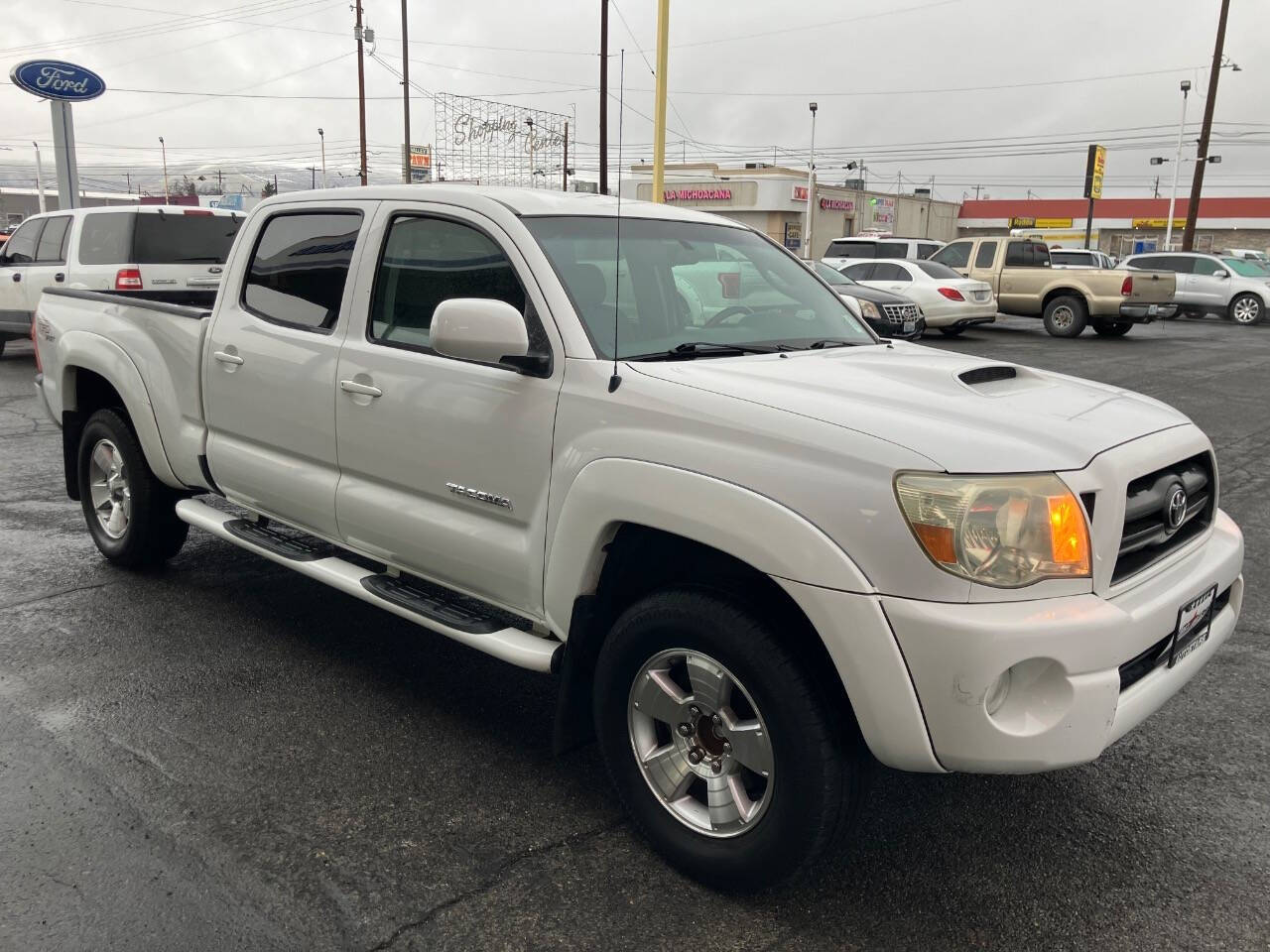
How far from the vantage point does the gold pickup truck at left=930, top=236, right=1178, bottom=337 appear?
19.3 m

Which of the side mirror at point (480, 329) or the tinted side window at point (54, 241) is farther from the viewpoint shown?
the tinted side window at point (54, 241)

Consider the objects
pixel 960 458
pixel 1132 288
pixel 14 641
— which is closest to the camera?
pixel 960 458

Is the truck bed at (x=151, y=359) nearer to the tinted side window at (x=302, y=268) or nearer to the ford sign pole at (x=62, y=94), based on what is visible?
the tinted side window at (x=302, y=268)

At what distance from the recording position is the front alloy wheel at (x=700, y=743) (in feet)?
8.78

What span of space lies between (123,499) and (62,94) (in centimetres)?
1952

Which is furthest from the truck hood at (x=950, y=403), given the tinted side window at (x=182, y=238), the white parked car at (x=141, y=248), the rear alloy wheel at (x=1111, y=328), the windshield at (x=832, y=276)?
the rear alloy wheel at (x=1111, y=328)

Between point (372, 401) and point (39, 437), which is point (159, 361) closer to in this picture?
point (372, 401)

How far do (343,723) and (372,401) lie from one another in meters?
1.17

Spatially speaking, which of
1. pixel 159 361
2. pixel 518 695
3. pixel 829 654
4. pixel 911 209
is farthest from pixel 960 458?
pixel 911 209

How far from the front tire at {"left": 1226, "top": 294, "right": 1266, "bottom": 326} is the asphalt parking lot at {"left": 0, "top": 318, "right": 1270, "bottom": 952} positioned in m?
23.6

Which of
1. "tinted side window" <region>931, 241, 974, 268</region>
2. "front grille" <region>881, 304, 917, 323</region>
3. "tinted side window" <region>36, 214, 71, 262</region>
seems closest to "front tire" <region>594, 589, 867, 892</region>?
"tinted side window" <region>36, 214, 71, 262</region>

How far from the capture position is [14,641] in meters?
4.45

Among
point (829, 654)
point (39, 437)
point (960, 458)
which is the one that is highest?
point (960, 458)

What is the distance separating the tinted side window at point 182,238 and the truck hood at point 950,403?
10530 mm
